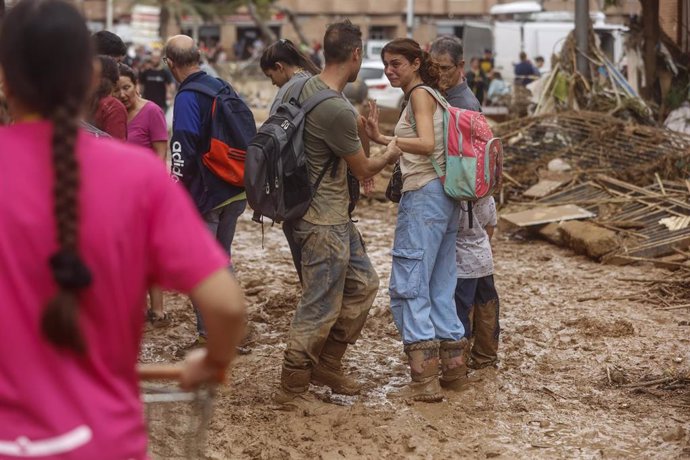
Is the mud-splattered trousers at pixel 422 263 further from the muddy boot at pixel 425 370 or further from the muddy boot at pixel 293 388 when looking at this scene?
the muddy boot at pixel 293 388

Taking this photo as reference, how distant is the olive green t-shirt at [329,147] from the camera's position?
559cm

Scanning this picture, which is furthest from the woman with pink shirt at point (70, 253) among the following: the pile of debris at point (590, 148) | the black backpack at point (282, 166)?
the pile of debris at point (590, 148)

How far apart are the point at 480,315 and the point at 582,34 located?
9.88m

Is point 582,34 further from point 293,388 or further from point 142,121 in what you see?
point 293,388

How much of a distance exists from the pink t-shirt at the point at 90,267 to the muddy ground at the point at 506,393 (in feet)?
4.89

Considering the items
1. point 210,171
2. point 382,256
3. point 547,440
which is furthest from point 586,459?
point 382,256

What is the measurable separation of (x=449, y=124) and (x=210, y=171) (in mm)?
1555

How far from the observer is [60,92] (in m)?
2.24

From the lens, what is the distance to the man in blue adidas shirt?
6.62 m

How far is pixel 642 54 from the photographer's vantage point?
1677cm

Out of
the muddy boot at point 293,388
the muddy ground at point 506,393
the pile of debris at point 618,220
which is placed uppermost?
the pile of debris at point 618,220

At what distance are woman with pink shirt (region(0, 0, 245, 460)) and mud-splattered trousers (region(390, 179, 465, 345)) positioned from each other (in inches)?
149

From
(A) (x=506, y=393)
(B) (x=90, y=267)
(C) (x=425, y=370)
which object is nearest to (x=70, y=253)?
(B) (x=90, y=267)

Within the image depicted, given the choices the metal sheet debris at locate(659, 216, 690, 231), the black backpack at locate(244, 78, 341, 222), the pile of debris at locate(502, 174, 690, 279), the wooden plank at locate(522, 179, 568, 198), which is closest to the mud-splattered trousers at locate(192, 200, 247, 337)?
the black backpack at locate(244, 78, 341, 222)
